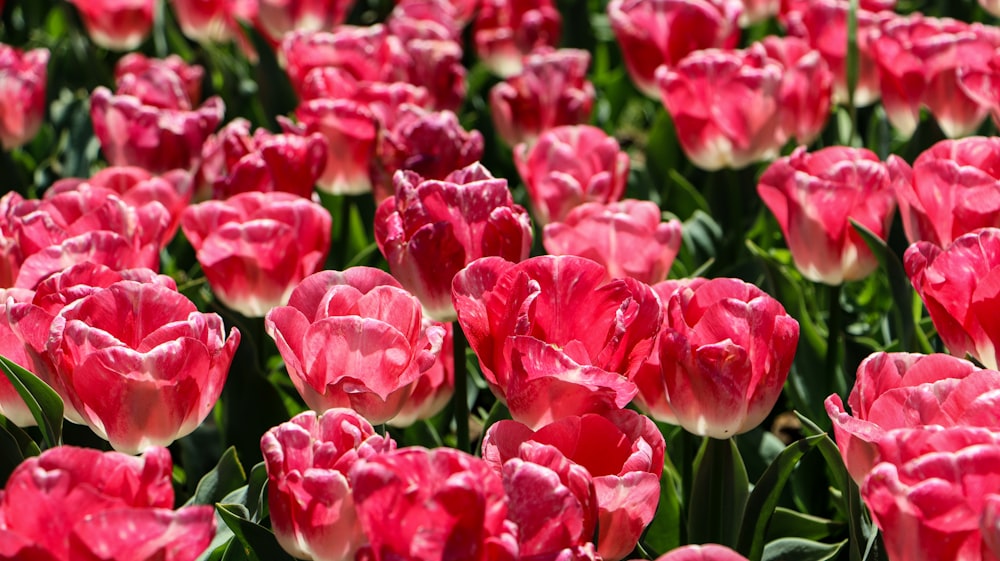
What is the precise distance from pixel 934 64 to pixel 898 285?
23.3 inches

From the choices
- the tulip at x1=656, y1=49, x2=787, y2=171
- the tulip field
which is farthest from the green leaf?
the tulip at x1=656, y1=49, x2=787, y2=171

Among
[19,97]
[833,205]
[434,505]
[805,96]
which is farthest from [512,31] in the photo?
[434,505]

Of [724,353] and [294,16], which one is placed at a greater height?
[724,353]

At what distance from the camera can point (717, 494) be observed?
58.5 inches

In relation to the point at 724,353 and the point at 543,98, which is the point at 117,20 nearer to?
the point at 543,98

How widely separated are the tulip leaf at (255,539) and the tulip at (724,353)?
43 centimetres

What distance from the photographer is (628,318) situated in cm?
129

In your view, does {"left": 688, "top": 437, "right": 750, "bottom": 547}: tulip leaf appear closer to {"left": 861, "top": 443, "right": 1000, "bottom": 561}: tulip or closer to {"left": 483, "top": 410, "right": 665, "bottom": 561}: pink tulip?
{"left": 483, "top": 410, "right": 665, "bottom": 561}: pink tulip

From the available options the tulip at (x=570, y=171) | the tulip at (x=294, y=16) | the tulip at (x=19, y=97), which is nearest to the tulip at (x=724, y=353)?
the tulip at (x=570, y=171)

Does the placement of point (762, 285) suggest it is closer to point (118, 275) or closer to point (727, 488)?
point (727, 488)

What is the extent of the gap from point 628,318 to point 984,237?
423 millimetres

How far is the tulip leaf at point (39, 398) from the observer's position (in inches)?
→ 53.9

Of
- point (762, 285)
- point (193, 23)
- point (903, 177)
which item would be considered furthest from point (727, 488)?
point (193, 23)

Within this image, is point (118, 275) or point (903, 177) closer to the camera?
point (118, 275)
